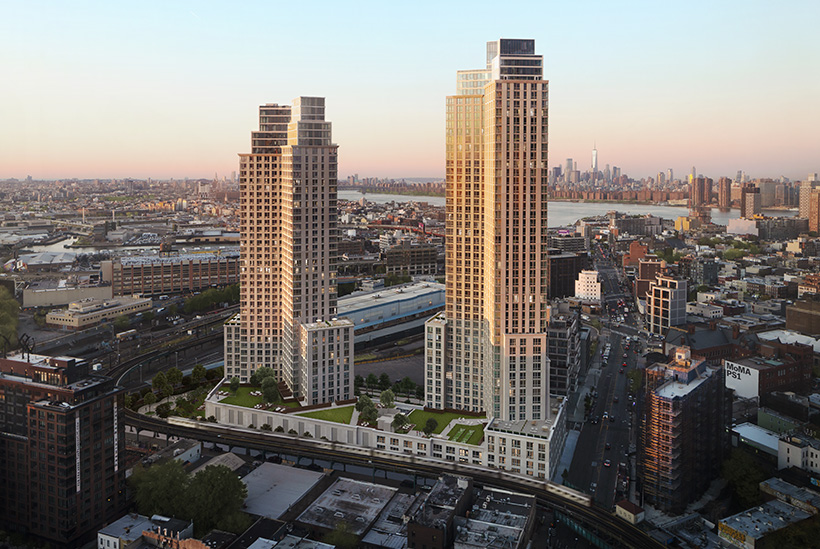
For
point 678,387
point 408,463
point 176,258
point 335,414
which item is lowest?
point 408,463

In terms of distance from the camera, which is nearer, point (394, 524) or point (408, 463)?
point (394, 524)

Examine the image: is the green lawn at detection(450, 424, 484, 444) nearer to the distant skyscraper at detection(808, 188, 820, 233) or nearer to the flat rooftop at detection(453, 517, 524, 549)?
the flat rooftop at detection(453, 517, 524, 549)

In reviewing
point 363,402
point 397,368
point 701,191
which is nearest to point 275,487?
point 363,402

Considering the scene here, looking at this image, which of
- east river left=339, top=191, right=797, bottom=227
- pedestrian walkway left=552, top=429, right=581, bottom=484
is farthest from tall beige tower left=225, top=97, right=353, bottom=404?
east river left=339, top=191, right=797, bottom=227

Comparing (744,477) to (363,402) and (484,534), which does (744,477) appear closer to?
(484,534)

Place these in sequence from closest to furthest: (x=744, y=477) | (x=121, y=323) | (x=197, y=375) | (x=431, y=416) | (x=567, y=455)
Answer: (x=744, y=477)
(x=567, y=455)
(x=431, y=416)
(x=197, y=375)
(x=121, y=323)

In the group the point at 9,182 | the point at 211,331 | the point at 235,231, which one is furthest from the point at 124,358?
the point at 235,231

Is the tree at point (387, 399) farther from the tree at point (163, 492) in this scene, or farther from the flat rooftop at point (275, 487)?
the tree at point (163, 492)

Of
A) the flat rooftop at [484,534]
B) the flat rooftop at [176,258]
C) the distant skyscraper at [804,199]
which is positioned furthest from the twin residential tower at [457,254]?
the distant skyscraper at [804,199]
